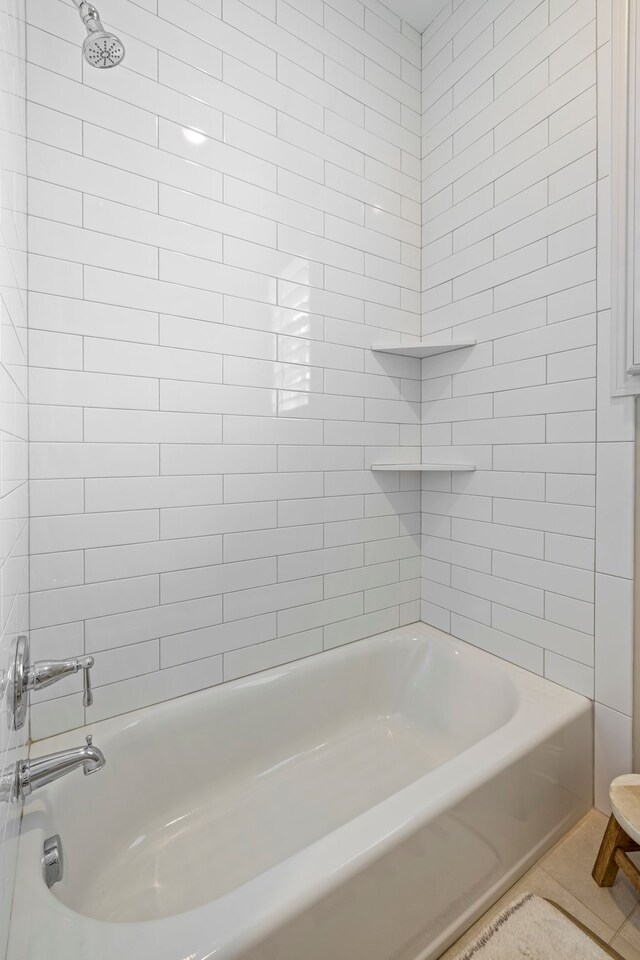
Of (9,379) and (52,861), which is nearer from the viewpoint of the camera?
(9,379)

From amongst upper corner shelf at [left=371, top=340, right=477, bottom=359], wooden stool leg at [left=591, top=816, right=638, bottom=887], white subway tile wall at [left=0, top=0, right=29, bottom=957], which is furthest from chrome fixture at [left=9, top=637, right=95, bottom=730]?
upper corner shelf at [left=371, top=340, right=477, bottom=359]

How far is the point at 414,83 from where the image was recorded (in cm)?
200

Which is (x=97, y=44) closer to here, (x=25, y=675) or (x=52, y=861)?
(x=25, y=675)

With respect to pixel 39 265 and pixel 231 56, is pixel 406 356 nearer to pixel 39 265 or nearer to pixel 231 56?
pixel 231 56

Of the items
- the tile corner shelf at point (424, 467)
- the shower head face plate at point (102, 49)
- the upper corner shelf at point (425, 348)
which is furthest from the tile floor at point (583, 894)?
the shower head face plate at point (102, 49)

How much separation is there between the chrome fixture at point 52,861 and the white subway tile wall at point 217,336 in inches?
14.8

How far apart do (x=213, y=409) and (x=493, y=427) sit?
3.67 ft

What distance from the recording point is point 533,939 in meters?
1.06

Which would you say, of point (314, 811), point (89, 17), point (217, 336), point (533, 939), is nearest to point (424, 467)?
point (217, 336)

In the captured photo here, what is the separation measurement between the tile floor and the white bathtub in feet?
0.13

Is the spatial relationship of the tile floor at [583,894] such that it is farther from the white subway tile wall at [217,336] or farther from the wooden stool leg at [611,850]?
the white subway tile wall at [217,336]

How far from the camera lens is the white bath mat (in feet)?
3.36

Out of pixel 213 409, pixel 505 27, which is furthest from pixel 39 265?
pixel 505 27

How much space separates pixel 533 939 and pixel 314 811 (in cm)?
65
